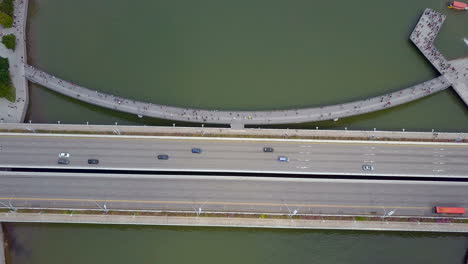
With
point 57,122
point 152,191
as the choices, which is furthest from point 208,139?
point 57,122

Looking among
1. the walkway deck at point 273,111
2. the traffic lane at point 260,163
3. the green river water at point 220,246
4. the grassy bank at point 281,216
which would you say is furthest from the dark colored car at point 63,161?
the walkway deck at point 273,111

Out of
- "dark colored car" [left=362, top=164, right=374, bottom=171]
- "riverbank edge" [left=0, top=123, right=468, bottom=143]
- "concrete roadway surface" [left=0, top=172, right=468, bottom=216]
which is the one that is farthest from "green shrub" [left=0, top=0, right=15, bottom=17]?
"dark colored car" [left=362, top=164, right=374, bottom=171]

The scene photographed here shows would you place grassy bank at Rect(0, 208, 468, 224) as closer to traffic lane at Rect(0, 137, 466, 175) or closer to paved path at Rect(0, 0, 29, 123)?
traffic lane at Rect(0, 137, 466, 175)

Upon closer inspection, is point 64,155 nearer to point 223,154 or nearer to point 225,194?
point 223,154

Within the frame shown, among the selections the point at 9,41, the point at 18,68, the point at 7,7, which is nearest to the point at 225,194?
the point at 18,68

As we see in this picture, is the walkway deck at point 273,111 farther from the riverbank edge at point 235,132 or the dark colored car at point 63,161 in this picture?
the dark colored car at point 63,161

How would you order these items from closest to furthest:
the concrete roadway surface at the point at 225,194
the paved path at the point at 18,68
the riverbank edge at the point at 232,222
→ the riverbank edge at the point at 232,222, the concrete roadway surface at the point at 225,194, the paved path at the point at 18,68
